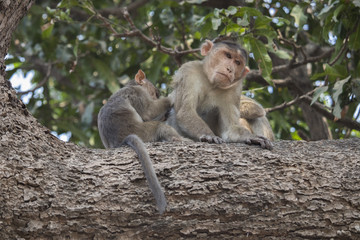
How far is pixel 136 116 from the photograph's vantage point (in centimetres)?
666

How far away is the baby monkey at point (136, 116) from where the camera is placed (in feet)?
20.8

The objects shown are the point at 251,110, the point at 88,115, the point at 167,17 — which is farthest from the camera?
the point at 88,115

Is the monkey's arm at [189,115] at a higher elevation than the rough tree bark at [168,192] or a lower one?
higher

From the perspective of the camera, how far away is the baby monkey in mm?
6348

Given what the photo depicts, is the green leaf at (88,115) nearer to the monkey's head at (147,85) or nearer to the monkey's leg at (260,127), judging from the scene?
the monkey's head at (147,85)

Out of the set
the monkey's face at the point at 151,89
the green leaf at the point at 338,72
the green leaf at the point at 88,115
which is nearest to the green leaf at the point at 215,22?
the monkey's face at the point at 151,89

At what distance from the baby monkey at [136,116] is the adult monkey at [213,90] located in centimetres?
27

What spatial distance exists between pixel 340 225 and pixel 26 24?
8.26 meters

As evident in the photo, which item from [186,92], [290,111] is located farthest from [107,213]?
[290,111]

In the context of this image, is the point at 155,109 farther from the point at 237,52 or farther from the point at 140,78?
the point at 237,52

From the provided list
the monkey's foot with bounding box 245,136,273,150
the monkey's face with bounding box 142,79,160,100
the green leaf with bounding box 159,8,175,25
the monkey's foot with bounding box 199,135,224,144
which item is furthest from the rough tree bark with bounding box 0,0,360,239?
the green leaf with bounding box 159,8,175,25

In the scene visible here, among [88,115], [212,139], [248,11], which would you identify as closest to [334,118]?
[248,11]

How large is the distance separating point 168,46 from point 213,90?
2492 mm

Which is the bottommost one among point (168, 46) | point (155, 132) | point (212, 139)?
point (212, 139)
